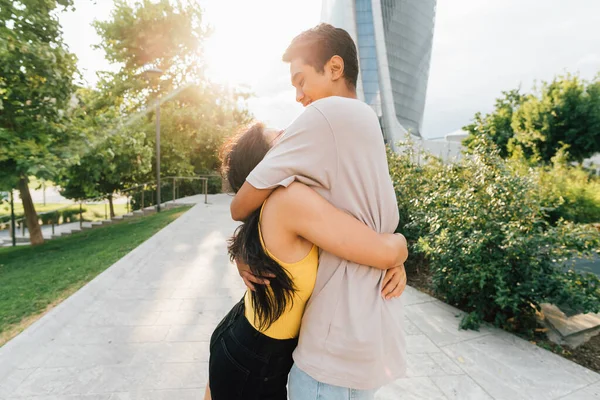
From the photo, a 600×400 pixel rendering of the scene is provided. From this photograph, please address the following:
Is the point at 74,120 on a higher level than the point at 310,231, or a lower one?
higher

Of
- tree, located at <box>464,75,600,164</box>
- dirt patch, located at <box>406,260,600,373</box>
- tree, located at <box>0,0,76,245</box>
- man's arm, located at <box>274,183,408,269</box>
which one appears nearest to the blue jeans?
man's arm, located at <box>274,183,408,269</box>

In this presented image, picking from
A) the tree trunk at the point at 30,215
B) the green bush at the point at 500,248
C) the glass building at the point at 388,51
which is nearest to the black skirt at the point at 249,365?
the green bush at the point at 500,248

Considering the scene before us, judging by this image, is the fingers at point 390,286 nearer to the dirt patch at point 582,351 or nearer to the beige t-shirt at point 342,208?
the beige t-shirt at point 342,208

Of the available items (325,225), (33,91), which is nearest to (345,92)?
(325,225)

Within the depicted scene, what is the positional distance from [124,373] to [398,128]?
51.9 m

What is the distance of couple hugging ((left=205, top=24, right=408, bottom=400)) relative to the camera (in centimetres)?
94

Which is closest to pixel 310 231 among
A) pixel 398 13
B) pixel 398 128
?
pixel 398 128

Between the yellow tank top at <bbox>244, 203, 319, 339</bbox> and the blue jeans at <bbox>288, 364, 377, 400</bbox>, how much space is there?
0.13 meters

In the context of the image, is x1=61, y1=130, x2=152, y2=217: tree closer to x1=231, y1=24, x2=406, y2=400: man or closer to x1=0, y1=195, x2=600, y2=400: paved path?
x1=0, y1=195, x2=600, y2=400: paved path

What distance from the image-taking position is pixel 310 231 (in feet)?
3.03

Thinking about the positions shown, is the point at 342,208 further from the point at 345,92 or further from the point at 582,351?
the point at 582,351

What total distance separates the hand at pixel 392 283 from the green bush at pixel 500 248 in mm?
2865

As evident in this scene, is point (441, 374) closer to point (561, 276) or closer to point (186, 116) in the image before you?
point (561, 276)

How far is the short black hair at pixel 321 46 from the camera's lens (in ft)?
3.56
